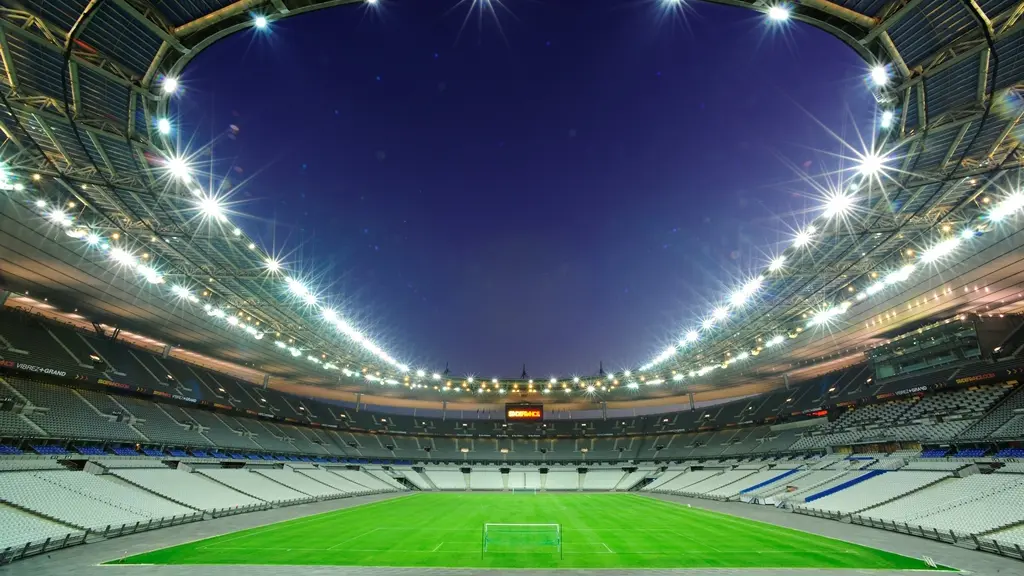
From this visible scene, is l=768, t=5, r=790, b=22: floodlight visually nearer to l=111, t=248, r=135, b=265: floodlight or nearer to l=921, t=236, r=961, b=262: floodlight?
l=921, t=236, r=961, b=262: floodlight

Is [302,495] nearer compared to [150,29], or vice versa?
[150,29]

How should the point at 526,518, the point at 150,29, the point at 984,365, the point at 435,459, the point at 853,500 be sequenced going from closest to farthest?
the point at 150,29 < the point at 853,500 < the point at 526,518 < the point at 984,365 < the point at 435,459

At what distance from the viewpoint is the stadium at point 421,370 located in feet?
42.1

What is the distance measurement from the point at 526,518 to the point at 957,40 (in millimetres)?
30583

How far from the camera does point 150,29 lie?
11.6m

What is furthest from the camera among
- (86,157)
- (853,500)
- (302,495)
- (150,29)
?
(302,495)

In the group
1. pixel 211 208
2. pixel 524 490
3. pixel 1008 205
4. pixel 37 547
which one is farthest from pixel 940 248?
pixel 524 490

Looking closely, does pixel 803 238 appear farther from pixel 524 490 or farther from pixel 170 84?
pixel 524 490

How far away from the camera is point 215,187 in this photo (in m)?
19.0

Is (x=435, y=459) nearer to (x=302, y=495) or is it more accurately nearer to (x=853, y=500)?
(x=302, y=495)

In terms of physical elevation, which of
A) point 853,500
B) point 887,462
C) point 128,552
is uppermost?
point 887,462

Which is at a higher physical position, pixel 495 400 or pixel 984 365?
pixel 495 400

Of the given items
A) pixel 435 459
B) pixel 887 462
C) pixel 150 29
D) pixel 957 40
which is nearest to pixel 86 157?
pixel 150 29

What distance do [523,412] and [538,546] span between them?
4885cm
